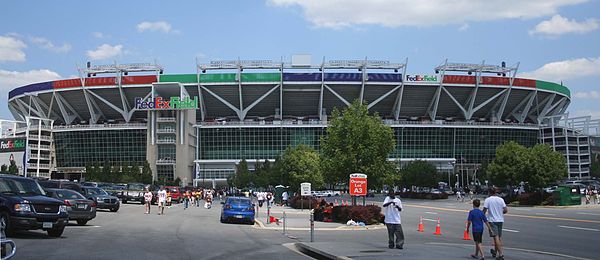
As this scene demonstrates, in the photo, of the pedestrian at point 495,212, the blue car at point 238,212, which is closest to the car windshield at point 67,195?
the blue car at point 238,212

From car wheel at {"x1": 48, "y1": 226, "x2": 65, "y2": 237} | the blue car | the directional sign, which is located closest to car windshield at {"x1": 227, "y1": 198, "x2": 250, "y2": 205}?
the blue car

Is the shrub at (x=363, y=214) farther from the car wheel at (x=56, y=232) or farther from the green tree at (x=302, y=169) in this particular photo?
the green tree at (x=302, y=169)

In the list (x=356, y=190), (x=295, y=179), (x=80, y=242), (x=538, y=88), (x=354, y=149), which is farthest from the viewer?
(x=538, y=88)

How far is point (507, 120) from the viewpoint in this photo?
5330 inches

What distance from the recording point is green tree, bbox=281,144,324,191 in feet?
189

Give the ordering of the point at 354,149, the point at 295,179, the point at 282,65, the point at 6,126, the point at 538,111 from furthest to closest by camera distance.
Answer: the point at 6,126, the point at 538,111, the point at 282,65, the point at 295,179, the point at 354,149

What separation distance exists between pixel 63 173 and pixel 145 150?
22.3 metres

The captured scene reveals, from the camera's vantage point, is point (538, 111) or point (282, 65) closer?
point (282, 65)

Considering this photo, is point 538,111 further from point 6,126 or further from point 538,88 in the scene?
point 6,126

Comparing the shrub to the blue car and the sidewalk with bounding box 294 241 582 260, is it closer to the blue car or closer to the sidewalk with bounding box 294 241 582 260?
the blue car

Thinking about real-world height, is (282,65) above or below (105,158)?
above

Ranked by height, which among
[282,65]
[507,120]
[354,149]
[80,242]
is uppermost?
[282,65]

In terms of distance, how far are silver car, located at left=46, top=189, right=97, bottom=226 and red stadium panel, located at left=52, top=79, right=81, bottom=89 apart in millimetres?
102911

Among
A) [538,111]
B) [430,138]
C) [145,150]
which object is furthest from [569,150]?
[145,150]
